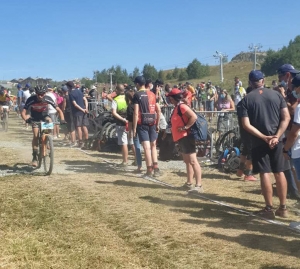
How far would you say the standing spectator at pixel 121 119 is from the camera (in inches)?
420

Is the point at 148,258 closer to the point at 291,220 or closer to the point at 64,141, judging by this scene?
the point at 291,220

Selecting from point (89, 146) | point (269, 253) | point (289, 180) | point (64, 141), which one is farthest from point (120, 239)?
point (64, 141)

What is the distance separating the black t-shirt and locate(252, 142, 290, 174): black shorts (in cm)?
11

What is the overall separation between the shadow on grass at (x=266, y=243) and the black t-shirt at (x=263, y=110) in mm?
1357

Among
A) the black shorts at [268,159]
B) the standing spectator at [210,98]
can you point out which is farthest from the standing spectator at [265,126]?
the standing spectator at [210,98]

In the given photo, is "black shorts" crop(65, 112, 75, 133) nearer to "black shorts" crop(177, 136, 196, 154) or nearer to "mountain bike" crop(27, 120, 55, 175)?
"mountain bike" crop(27, 120, 55, 175)

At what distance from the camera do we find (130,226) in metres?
5.98

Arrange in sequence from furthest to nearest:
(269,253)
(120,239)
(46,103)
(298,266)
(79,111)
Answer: (79,111), (46,103), (120,239), (269,253), (298,266)

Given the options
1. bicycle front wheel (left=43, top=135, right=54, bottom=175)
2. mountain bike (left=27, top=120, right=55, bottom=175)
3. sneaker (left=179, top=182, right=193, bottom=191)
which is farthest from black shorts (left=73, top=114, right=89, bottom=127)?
sneaker (left=179, top=182, right=193, bottom=191)

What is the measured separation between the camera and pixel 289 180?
7.69 metres

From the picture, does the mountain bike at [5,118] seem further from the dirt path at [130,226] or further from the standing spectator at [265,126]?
the standing spectator at [265,126]

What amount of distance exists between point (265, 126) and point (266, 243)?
5.44ft

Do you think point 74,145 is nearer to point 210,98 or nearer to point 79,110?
point 79,110

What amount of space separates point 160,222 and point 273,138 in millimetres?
1813
